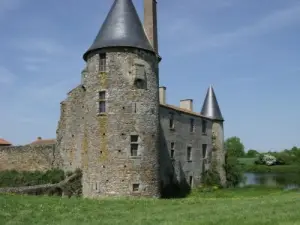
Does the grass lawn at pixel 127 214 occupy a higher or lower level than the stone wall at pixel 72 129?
lower

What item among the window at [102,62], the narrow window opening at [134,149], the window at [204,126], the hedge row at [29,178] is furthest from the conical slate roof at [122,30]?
the window at [204,126]

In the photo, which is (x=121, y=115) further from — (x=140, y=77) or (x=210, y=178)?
(x=210, y=178)

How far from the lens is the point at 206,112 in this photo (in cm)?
4103

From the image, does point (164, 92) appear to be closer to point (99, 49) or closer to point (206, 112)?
point (206, 112)

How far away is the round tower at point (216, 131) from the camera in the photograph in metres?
40.2

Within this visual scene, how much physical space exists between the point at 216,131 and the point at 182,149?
7.23 meters

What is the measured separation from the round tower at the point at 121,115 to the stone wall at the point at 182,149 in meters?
6.56

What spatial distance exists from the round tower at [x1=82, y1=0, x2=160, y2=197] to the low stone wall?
8.95 m

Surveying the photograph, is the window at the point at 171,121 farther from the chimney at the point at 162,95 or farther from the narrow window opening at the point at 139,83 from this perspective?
the narrow window opening at the point at 139,83

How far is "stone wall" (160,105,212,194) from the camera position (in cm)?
3209

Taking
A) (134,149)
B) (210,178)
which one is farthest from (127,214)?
(210,178)

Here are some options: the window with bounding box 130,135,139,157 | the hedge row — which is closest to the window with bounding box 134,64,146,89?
the window with bounding box 130,135,139,157

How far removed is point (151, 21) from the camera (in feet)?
94.4

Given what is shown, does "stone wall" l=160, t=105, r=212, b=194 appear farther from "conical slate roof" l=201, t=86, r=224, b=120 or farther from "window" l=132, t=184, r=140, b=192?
"window" l=132, t=184, r=140, b=192
